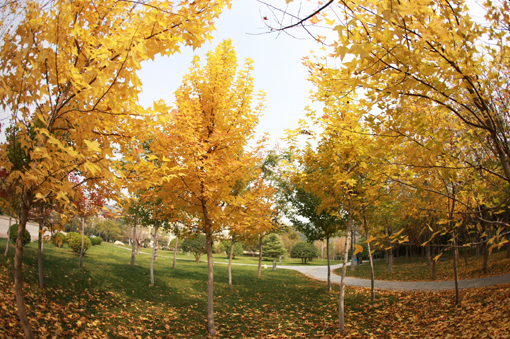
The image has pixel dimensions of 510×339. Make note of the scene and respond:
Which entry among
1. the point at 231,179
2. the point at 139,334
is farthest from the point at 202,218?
the point at 139,334

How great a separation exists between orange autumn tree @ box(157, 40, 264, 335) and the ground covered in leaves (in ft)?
5.08

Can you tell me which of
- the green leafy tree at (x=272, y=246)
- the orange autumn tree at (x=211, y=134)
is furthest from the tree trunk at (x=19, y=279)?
the green leafy tree at (x=272, y=246)

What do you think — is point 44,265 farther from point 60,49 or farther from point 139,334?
point 60,49

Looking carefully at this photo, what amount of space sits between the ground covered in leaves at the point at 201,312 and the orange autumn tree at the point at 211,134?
1549 mm

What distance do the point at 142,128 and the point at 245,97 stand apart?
4454mm

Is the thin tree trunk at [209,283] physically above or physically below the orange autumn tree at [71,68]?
below

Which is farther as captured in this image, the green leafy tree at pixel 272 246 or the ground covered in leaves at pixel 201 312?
the green leafy tree at pixel 272 246

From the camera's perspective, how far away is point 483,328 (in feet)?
16.6

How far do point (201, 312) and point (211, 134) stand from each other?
5.27 meters

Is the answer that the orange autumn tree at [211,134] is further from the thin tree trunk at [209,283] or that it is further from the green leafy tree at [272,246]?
the green leafy tree at [272,246]

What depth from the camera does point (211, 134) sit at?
6.59m

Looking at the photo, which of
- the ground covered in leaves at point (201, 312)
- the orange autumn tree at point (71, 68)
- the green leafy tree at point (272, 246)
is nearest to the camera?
the orange autumn tree at point (71, 68)

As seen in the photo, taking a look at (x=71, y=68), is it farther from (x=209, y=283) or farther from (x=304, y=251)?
(x=304, y=251)

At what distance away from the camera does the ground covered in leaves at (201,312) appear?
5.28 meters
